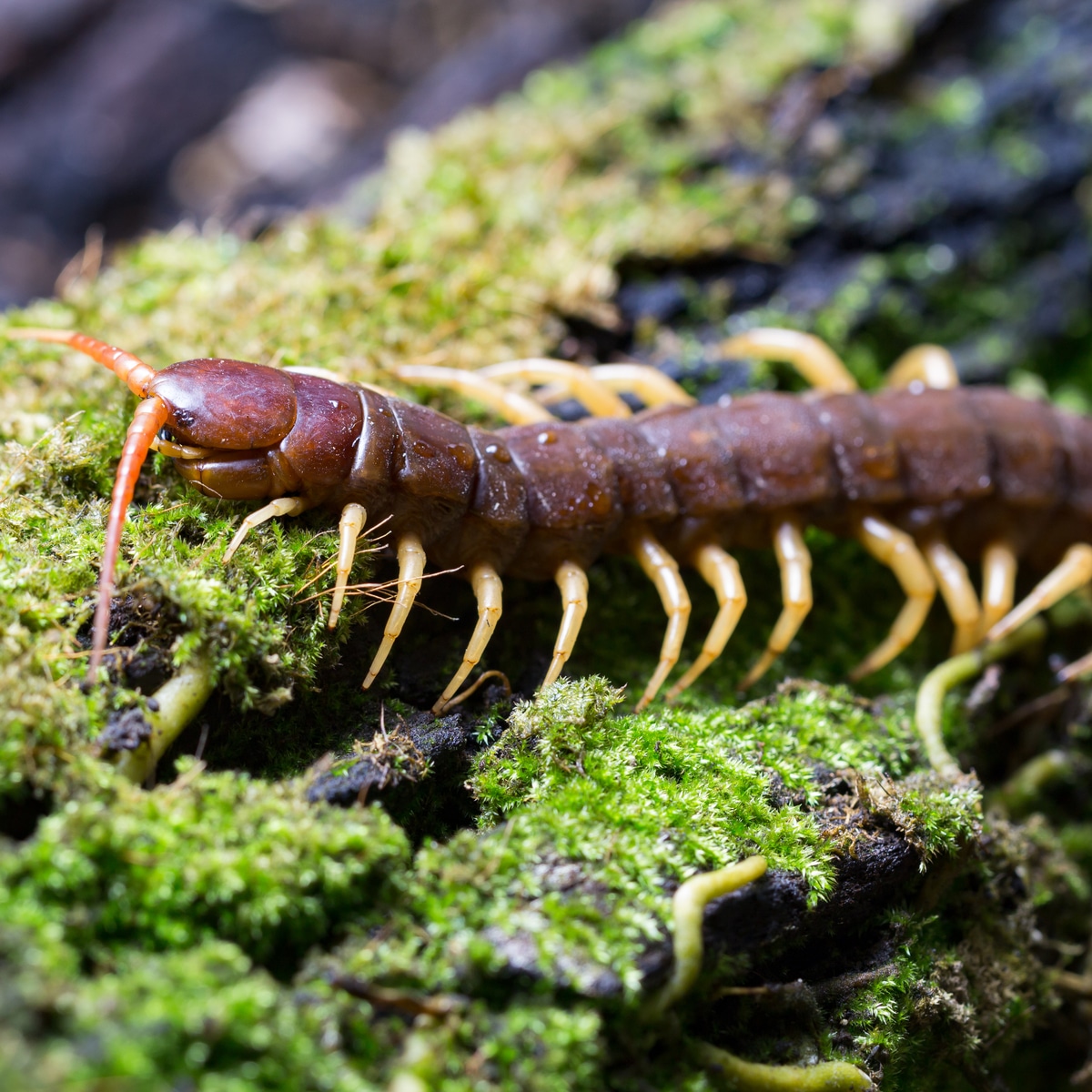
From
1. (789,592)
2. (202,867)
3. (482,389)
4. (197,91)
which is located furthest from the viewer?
(197,91)

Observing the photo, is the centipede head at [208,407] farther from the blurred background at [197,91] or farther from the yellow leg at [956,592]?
the blurred background at [197,91]

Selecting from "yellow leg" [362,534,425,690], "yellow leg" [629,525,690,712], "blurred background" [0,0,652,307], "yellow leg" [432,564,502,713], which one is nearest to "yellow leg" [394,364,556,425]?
"yellow leg" [629,525,690,712]

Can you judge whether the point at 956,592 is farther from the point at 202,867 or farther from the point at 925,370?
the point at 202,867

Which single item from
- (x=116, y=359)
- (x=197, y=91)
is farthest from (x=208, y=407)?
(x=197, y=91)

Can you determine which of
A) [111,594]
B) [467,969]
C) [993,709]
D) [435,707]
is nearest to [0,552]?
[111,594]

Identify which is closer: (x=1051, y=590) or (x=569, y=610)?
(x=569, y=610)

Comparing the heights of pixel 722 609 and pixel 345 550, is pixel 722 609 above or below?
below

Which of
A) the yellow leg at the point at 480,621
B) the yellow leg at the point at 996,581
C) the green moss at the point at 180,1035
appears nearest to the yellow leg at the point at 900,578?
the yellow leg at the point at 996,581
